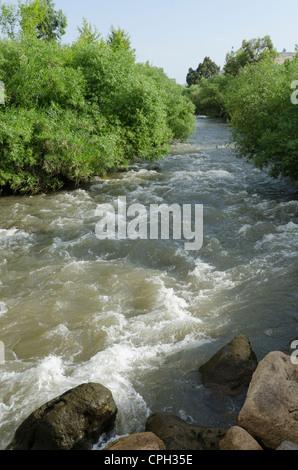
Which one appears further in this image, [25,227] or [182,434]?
[25,227]

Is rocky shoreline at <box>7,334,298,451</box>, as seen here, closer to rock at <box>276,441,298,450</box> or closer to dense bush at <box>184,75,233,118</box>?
rock at <box>276,441,298,450</box>

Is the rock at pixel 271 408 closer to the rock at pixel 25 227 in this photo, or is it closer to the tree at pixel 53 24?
the rock at pixel 25 227

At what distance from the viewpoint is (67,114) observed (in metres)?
18.4

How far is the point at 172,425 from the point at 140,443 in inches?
26.7

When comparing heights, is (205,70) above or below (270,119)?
above

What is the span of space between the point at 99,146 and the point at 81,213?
4.20 metres

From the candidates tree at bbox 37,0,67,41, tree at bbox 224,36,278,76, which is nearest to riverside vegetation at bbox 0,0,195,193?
tree at bbox 37,0,67,41

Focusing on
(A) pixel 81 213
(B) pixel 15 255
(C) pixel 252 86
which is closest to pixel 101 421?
(B) pixel 15 255

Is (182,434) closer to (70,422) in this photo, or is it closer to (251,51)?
(70,422)

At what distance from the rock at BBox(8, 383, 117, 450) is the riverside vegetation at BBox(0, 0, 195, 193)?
1271cm

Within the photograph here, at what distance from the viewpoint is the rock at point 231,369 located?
6.02 meters

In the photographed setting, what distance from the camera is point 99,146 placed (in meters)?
17.8

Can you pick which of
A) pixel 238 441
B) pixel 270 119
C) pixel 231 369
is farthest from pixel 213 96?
pixel 238 441
